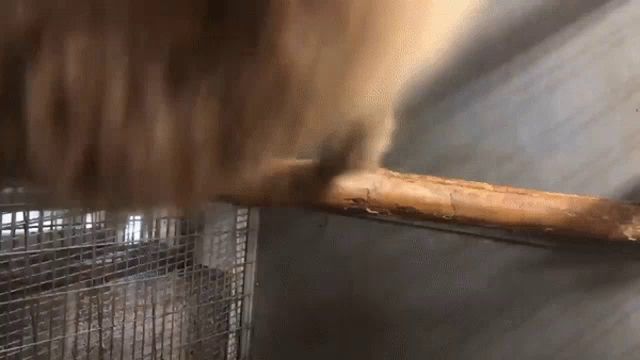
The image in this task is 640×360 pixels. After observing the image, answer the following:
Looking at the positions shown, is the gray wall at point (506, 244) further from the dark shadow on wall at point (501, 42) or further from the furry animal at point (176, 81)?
the furry animal at point (176, 81)

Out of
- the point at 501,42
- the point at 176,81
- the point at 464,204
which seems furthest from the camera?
the point at 501,42

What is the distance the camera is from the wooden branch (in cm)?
78

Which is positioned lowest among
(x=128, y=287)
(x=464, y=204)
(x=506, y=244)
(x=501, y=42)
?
(x=128, y=287)

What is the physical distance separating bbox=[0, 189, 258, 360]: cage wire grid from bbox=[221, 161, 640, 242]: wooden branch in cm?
33

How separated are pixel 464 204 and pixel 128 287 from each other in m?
0.75

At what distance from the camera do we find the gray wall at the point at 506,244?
122cm

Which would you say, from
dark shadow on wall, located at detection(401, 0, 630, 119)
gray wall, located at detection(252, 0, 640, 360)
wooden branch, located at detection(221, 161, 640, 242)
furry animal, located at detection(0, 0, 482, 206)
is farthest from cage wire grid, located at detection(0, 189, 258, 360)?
furry animal, located at detection(0, 0, 482, 206)

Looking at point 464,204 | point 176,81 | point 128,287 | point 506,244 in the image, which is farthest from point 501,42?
point 176,81

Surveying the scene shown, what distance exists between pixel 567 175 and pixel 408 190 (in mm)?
536

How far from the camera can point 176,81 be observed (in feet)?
1.32

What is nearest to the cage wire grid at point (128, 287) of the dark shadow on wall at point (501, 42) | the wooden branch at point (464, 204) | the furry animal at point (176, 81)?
the wooden branch at point (464, 204)

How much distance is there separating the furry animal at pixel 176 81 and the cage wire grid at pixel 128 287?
1.99 feet

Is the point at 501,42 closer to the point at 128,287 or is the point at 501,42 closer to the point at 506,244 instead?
the point at 506,244

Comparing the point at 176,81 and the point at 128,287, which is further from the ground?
the point at 176,81
